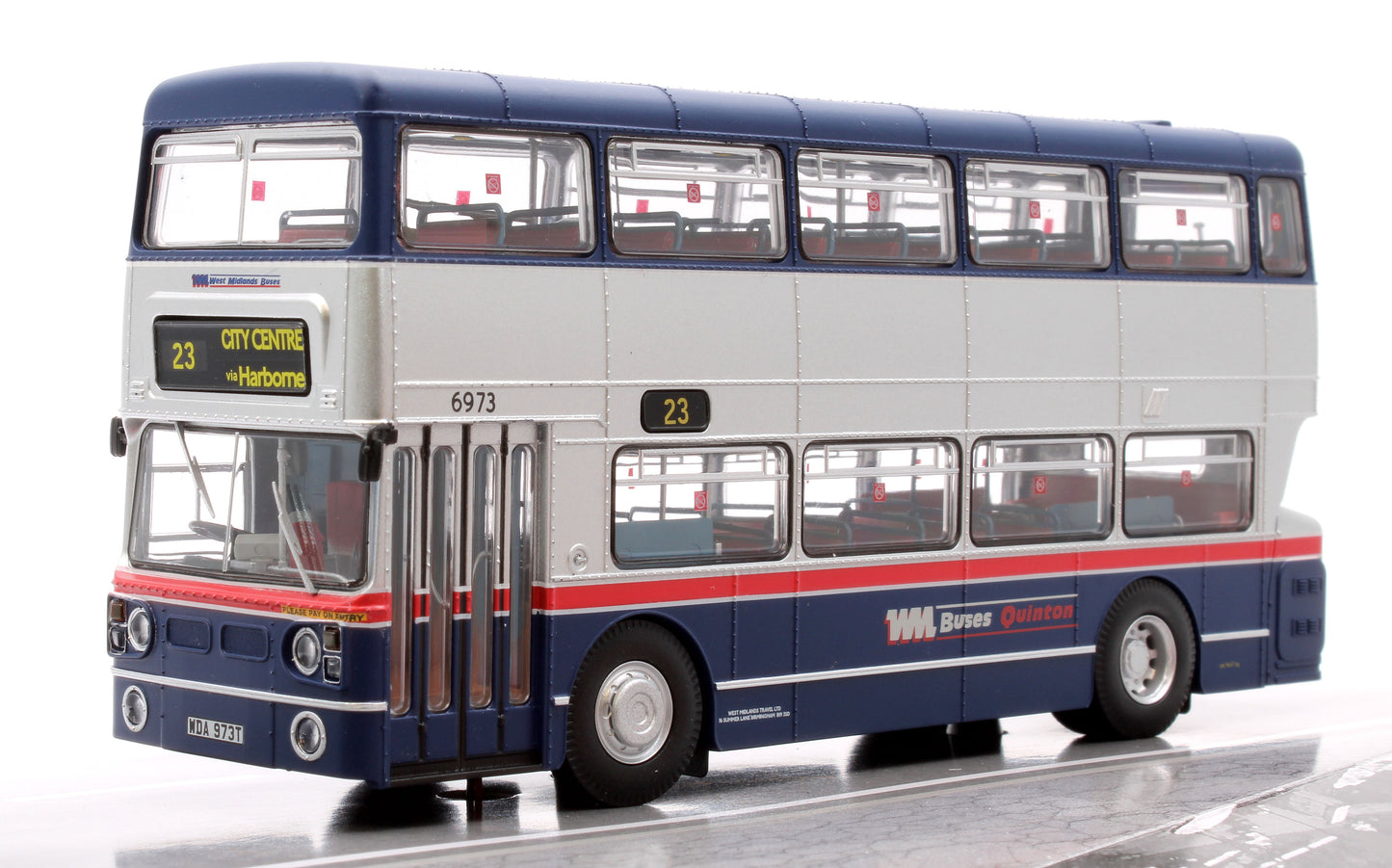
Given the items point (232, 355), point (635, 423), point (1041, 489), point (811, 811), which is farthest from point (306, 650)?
point (1041, 489)

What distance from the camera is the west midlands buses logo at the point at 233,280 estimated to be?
13.4 m

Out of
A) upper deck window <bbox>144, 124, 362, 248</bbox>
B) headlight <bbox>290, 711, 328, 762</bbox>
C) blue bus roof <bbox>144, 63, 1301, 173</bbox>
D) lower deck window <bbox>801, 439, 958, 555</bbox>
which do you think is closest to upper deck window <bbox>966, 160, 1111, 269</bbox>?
blue bus roof <bbox>144, 63, 1301, 173</bbox>

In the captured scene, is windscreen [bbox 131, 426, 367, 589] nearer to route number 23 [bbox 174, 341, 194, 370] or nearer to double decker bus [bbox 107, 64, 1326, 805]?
double decker bus [bbox 107, 64, 1326, 805]

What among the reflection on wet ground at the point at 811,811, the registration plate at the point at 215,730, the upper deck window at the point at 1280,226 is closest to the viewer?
the reflection on wet ground at the point at 811,811

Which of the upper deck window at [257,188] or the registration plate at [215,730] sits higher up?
the upper deck window at [257,188]

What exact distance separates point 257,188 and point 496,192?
1.39 m

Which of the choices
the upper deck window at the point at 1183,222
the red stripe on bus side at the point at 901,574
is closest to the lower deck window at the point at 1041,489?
the red stripe on bus side at the point at 901,574

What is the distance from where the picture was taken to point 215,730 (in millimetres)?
13766

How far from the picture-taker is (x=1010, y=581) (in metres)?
16.4

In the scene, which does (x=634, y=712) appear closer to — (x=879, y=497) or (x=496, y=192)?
(x=879, y=497)

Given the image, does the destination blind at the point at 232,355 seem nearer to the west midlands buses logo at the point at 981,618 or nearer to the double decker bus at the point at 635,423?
the double decker bus at the point at 635,423

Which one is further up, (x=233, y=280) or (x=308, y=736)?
(x=233, y=280)

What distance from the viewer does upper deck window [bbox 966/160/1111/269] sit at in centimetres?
1612

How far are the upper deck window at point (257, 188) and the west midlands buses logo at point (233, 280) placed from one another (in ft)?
0.62
